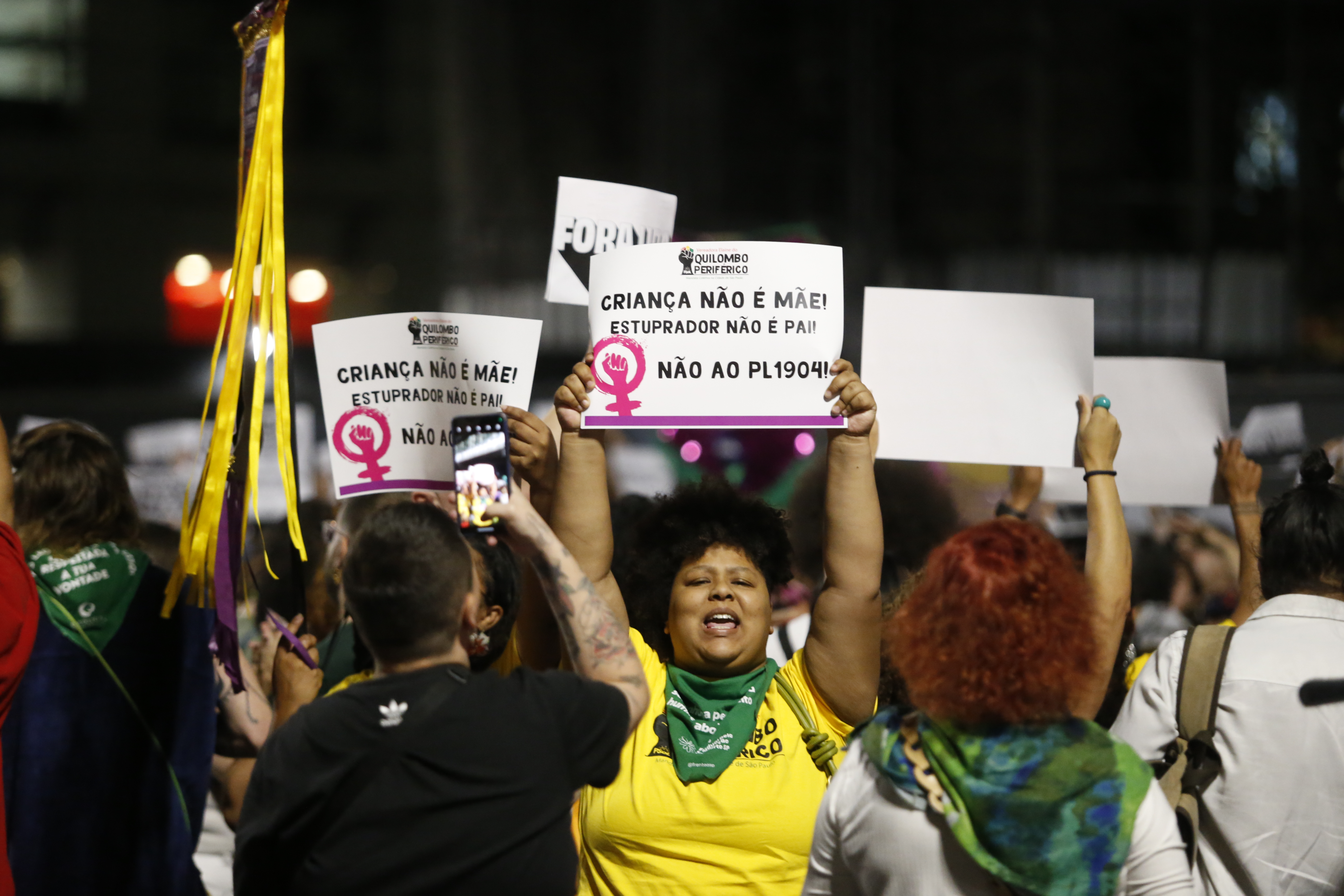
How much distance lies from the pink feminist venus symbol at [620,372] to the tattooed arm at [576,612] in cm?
62

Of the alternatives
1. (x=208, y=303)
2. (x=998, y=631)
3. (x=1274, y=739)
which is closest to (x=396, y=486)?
(x=998, y=631)

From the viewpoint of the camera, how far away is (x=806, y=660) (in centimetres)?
288

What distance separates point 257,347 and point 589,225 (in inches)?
34.4

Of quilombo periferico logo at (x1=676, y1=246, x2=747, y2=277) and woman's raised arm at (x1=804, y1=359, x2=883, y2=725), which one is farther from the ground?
quilombo periferico logo at (x1=676, y1=246, x2=747, y2=277)

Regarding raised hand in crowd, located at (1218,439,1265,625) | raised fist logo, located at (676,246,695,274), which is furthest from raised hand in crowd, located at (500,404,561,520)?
raised hand in crowd, located at (1218,439,1265,625)

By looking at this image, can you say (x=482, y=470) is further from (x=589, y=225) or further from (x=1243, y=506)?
(x=1243, y=506)

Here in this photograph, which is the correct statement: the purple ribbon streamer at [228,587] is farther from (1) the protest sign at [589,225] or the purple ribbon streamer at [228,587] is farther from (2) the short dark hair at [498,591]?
(1) the protest sign at [589,225]

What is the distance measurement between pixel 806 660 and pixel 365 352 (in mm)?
1257

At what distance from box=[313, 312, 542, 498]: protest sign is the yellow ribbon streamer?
123mm

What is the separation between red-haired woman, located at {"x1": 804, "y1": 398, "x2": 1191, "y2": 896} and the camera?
2.00 meters

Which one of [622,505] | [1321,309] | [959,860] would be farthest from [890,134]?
[959,860]

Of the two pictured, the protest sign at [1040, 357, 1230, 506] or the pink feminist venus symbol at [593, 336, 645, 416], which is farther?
the protest sign at [1040, 357, 1230, 506]

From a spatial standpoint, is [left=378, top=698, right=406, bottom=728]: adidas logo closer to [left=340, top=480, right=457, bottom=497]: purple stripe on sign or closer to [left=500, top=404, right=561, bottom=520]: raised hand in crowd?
[left=500, top=404, right=561, bottom=520]: raised hand in crowd


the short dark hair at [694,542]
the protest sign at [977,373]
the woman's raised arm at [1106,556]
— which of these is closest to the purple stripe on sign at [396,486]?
the short dark hair at [694,542]
